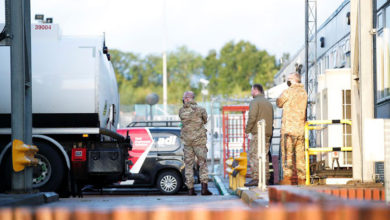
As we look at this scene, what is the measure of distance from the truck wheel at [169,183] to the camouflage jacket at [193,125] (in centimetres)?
377

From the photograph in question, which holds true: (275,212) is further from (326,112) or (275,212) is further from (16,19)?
(326,112)

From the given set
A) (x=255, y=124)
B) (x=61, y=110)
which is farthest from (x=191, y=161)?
(x=61, y=110)

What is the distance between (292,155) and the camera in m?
12.9

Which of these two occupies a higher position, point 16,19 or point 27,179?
point 16,19

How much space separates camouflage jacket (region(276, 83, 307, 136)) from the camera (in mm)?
12805

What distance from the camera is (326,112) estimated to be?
16047mm

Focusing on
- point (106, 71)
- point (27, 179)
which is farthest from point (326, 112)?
point (27, 179)

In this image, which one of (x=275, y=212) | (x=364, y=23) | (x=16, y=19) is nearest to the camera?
(x=275, y=212)

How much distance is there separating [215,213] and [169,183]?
1499 cm

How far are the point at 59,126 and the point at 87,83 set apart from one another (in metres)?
0.93

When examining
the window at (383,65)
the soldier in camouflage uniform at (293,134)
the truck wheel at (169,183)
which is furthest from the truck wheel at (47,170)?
the window at (383,65)

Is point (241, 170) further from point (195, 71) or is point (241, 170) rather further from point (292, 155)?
point (195, 71)

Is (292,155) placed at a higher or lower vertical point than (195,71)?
lower

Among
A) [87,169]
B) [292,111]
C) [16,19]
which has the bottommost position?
[87,169]
